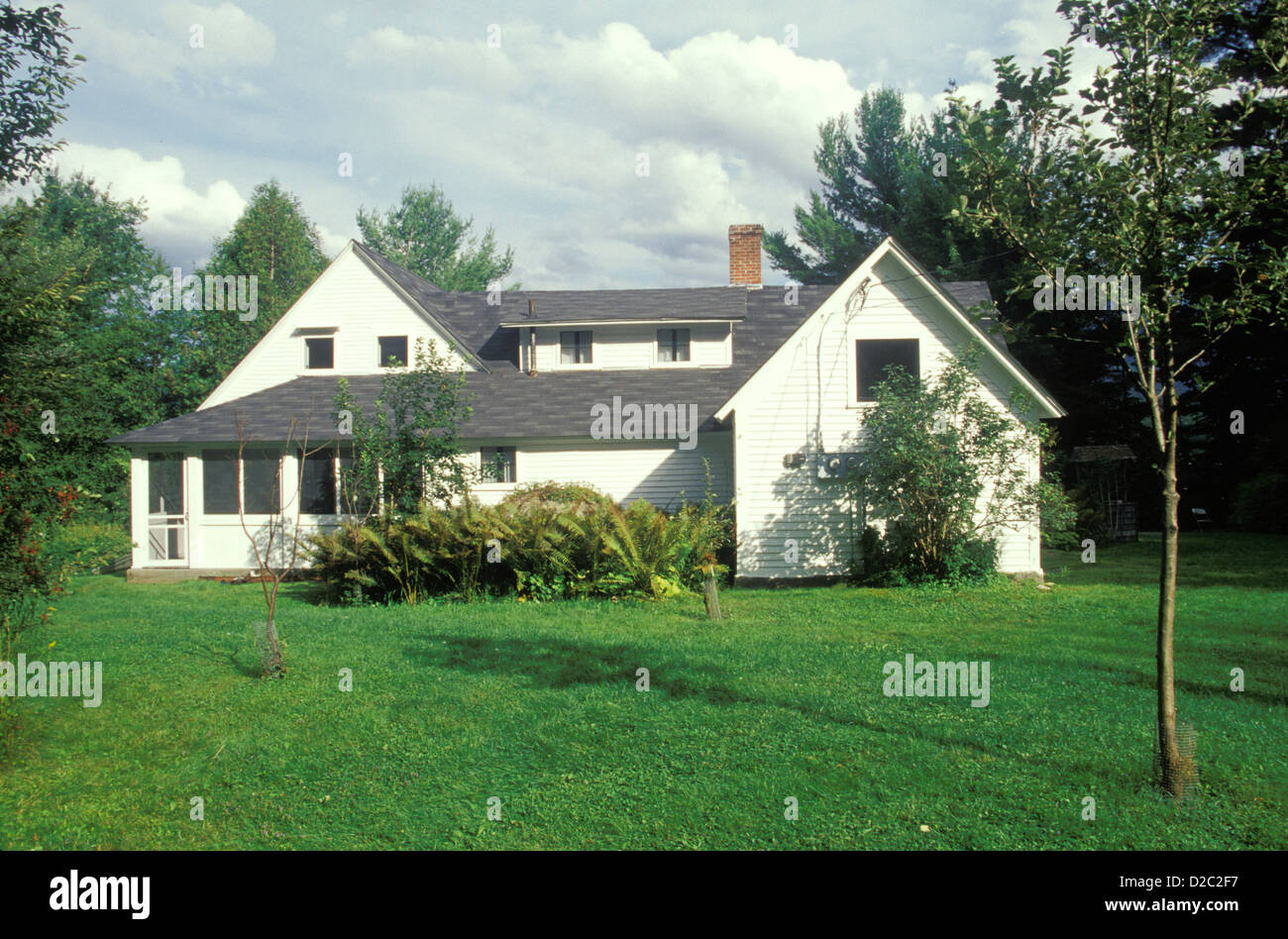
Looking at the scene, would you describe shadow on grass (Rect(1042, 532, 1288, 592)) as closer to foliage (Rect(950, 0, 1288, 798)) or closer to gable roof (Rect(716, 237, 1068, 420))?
gable roof (Rect(716, 237, 1068, 420))

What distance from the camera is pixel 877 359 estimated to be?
53.8ft

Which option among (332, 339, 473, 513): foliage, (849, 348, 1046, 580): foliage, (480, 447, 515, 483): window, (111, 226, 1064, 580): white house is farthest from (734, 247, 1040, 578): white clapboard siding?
(332, 339, 473, 513): foliage

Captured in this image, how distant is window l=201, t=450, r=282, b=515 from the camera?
1923 cm

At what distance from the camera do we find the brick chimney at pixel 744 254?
25.9 meters

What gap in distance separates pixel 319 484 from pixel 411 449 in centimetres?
413

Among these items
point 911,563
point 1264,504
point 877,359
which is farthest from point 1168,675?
point 1264,504

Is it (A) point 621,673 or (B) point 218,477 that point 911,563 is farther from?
(B) point 218,477

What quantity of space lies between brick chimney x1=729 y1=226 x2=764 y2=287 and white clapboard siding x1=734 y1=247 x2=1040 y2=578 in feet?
33.3

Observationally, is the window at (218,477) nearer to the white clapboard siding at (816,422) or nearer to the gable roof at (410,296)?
the gable roof at (410,296)

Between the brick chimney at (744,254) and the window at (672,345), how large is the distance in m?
4.39

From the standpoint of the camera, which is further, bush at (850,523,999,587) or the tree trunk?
bush at (850,523,999,587)

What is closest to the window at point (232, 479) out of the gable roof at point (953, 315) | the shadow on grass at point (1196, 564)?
the gable roof at point (953, 315)

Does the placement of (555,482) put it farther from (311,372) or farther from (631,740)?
(631,740)
